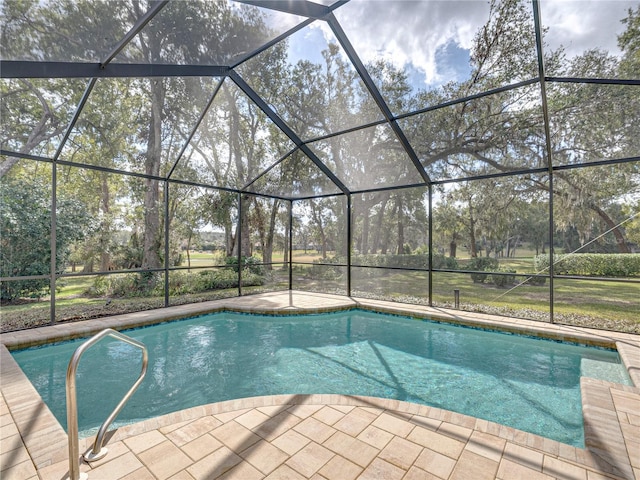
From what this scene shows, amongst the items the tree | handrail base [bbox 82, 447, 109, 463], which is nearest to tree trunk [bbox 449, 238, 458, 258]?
handrail base [bbox 82, 447, 109, 463]

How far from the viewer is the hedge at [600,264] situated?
970 cm

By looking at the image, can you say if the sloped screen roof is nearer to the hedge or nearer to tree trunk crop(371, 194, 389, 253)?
tree trunk crop(371, 194, 389, 253)

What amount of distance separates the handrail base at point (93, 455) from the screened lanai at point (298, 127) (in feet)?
12.4

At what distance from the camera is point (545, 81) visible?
4.20m

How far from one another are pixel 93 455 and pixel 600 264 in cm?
1367

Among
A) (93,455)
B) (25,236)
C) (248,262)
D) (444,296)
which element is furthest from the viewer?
(444,296)

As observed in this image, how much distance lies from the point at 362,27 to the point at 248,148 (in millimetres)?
3673

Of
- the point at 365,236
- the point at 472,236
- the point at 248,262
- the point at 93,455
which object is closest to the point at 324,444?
the point at 93,455

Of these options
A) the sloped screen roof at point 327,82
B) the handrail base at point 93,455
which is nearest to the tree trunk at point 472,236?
the sloped screen roof at point 327,82

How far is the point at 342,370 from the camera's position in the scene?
14.4ft

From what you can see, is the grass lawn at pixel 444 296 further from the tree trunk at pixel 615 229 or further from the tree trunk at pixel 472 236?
the tree trunk at pixel 615 229

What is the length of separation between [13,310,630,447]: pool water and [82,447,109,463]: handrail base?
3.39 ft

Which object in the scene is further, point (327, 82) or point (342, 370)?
point (327, 82)

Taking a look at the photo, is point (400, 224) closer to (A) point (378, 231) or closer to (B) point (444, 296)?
(A) point (378, 231)
